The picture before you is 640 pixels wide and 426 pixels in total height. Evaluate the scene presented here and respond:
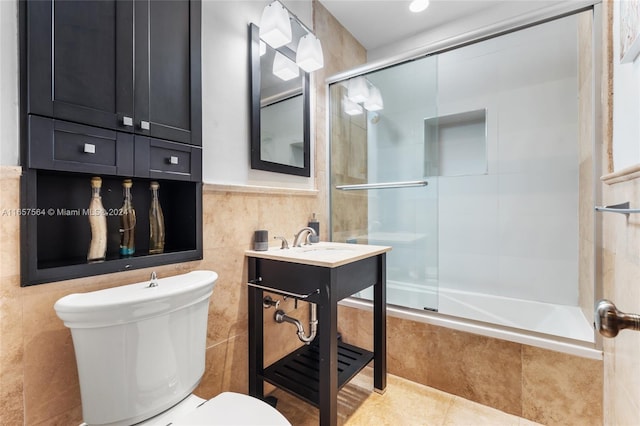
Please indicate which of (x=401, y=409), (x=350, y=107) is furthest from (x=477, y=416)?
(x=350, y=107)

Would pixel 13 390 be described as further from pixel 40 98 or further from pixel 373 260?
pixel 373 260

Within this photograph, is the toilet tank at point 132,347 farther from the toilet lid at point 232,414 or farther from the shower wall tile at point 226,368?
the shower wall tile at point 226,368

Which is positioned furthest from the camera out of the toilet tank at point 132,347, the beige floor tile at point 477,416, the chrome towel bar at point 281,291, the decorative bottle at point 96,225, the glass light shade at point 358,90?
the glass light shade at point 358,90

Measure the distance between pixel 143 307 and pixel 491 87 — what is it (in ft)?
8.66

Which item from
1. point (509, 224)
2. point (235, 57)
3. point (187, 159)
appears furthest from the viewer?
point (509, 224)

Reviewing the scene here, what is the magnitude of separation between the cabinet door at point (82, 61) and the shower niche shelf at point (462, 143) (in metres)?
2.01

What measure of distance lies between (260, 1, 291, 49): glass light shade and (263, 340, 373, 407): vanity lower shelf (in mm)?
1674

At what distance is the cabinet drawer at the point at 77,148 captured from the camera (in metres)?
0.77

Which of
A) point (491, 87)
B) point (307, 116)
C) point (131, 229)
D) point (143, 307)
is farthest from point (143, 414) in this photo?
point (491, 87)

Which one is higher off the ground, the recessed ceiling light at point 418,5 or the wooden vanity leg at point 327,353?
the recessed ceiling light at point 418,5

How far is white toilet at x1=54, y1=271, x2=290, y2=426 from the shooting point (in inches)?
28.6

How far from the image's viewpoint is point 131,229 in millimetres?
1017

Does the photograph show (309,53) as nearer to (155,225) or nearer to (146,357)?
(155,225)

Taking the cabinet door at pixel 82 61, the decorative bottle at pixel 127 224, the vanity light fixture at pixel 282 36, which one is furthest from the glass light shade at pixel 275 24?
the decorative bottle at pixel 127 224
